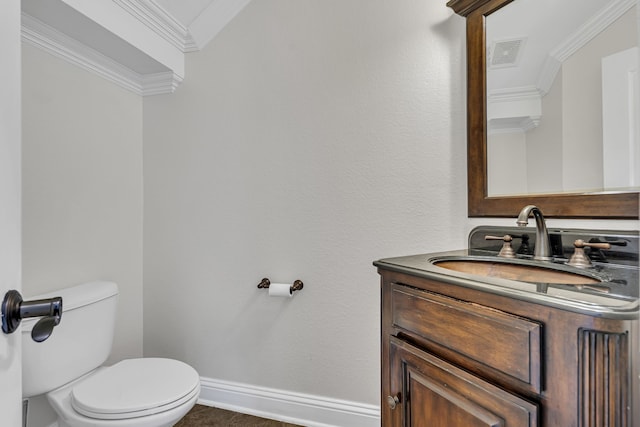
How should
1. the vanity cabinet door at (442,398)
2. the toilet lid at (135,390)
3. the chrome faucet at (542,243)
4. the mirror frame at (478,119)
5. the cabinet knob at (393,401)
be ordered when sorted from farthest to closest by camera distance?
1. the mirror frame at (478,119)
2. the toilet lid at (135,390)
3. the chrome faucet at (542,243)
4. the cabinet knob at (393,401)
5. the vanity cabinet door at (442,398)

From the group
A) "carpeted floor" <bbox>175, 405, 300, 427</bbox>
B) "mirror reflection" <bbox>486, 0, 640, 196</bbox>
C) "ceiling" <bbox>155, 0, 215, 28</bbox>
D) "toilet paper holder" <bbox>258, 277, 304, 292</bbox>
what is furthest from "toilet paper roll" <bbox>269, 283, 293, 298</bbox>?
"ceiling" <bbox>155, 0, 215, 28</bbox>

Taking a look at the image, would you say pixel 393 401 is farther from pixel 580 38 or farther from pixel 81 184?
pixel 81 184

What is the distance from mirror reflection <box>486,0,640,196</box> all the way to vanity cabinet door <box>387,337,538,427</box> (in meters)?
0.75

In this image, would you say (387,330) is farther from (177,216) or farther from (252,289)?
(177,216)

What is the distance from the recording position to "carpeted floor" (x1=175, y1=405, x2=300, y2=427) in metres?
1.64

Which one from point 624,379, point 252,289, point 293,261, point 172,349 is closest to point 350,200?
point 293,261

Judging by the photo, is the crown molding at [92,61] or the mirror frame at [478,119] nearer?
the mirror frame at [478,119]

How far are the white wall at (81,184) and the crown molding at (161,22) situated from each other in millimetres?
393

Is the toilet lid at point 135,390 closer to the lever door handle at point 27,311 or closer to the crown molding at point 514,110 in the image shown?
the lever door handle at point 27,311

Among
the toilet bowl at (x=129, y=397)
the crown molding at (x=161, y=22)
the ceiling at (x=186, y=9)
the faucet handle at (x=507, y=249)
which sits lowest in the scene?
the toilet bowl at (x=129, y=397)

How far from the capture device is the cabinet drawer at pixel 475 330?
0.61 m

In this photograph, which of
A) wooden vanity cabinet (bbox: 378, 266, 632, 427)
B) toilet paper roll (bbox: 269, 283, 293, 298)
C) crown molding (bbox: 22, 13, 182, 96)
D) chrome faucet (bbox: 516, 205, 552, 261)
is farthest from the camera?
toilet paper roll (bbox: 269, 283, 293, 298)

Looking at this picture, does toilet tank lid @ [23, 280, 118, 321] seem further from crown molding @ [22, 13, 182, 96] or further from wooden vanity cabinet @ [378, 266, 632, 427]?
wooden vanity cabinet @ [378, 266, 632, 427]

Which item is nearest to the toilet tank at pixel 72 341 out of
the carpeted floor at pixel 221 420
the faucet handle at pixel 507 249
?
the carpeted floor at pixel 221 420
